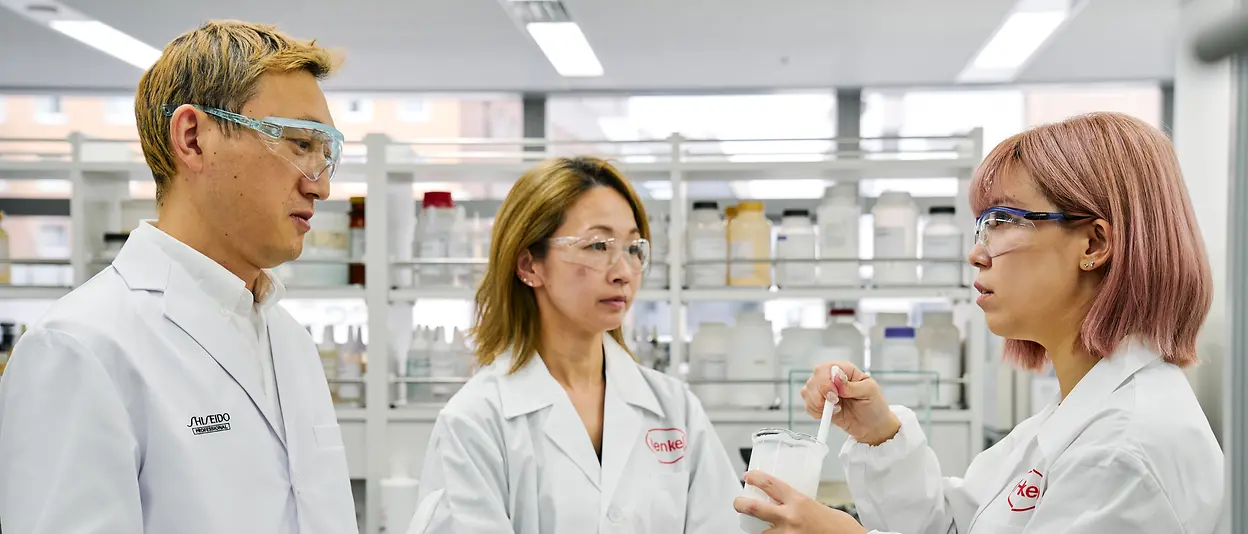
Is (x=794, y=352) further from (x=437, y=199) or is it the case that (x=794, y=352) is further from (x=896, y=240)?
(x=437, y=199)

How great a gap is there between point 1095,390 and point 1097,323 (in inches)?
3.6

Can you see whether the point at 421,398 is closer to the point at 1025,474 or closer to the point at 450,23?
the point at 450,23

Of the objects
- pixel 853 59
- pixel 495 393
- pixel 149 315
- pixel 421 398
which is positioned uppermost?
pixel 853 59

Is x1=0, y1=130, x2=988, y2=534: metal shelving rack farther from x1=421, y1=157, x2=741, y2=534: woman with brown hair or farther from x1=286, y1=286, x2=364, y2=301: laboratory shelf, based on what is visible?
x1=421, y1=157, x2=741, y2=534: woman with brown hair

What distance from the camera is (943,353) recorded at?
3.21 metres

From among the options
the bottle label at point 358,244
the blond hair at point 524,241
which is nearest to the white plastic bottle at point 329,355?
the bottle label at point 358,244

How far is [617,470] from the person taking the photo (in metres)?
1.85

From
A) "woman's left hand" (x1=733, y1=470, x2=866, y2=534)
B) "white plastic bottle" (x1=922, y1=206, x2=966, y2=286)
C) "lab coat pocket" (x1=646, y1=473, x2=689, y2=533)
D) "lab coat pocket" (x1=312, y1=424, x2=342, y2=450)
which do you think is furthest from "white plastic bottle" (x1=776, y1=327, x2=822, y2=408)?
"lab coat pocket" (x1=312, y1=424, x2=342, y2=450)

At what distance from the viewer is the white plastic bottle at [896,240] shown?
3.21 meters

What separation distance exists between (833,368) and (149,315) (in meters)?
1.07

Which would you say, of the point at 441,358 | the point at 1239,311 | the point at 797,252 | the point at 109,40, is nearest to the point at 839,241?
the point at 797,252

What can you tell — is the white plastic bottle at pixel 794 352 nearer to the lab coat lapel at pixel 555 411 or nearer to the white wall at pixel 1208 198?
the white wall at pixel 1208 198

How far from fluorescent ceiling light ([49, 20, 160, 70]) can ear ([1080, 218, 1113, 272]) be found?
11.4 feet

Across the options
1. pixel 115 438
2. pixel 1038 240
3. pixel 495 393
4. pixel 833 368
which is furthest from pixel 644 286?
pixel 115 438
